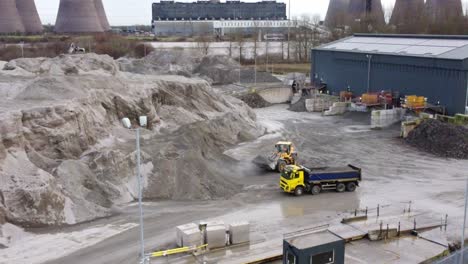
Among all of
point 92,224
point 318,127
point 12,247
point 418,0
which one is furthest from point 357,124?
point 418,0

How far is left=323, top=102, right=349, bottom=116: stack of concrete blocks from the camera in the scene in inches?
1773

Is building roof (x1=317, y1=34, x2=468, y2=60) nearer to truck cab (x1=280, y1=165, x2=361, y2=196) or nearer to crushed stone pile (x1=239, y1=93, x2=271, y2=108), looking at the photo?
crushed stone pile (x1=239, y1=93, x2=271, y2=108)

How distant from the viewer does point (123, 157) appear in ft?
76.7

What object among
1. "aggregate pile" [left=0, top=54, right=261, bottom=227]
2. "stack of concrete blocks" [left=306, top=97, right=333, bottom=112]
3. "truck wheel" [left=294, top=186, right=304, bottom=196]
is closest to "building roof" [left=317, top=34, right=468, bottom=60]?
"stack of concrete blocks" [left=306, top=97, right=333, bottom=112]

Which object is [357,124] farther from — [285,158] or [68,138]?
[68,138]

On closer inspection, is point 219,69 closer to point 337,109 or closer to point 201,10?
point 337,109

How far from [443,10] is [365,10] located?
18.2m

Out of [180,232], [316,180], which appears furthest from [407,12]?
[180,232]

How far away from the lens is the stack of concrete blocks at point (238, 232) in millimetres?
17484

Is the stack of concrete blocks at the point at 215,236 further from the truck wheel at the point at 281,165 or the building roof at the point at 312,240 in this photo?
the truck wheel at the point at 281,165

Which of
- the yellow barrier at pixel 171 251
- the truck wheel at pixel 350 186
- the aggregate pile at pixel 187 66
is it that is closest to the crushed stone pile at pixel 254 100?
the aggregate pile at pixel 187 66

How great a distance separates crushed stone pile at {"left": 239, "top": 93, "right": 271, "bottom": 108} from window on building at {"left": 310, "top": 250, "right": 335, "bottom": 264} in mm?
36892

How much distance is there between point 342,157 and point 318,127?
32.1 feet

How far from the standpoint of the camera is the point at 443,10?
78.2m
